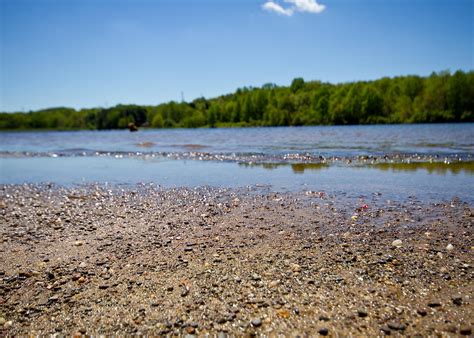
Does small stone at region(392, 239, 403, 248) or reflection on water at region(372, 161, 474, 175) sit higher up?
reflection on water at region(372, 161, 474, 175)

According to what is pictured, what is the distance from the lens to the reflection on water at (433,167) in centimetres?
1652

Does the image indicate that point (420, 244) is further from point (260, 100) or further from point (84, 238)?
point (260, 100)

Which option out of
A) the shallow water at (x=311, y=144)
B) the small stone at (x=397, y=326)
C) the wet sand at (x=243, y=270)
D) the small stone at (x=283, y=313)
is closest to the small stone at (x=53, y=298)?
the wet sand at (x=243, y=270)

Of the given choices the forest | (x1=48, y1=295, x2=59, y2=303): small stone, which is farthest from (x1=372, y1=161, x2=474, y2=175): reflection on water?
the forest

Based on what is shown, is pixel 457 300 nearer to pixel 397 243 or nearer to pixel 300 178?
pixel 397 243

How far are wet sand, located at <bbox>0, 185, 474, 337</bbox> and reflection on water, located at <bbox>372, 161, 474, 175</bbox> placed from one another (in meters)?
7.16

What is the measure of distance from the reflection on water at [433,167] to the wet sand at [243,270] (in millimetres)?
7164

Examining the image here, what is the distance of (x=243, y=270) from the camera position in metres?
6.07

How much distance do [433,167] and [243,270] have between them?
621 inches

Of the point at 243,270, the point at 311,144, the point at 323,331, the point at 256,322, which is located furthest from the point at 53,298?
the point at 311,144

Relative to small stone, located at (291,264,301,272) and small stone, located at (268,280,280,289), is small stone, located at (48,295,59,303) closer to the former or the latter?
small stone, located at (268,280,280,289)

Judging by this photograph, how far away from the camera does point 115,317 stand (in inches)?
190

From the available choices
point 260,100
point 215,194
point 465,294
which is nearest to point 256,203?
point 215,194

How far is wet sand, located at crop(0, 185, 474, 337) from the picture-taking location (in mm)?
4617
